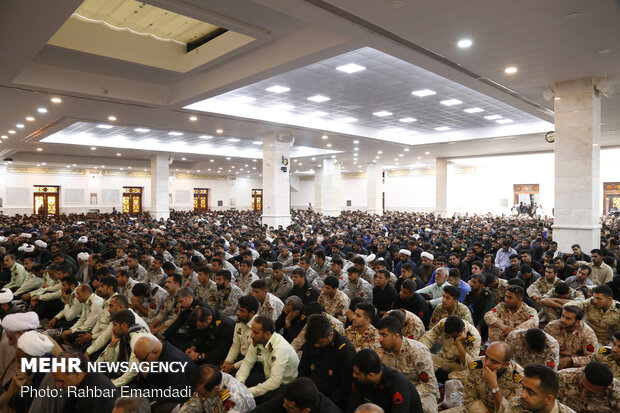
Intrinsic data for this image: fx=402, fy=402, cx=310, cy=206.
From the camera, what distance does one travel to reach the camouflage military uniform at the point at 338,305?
4.92 metres

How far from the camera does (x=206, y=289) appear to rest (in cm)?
582

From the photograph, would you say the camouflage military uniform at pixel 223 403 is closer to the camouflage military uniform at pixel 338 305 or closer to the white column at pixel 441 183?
the camouflage military uniform at pixel 338 305

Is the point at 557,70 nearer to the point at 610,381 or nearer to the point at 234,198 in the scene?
the point at 610,381

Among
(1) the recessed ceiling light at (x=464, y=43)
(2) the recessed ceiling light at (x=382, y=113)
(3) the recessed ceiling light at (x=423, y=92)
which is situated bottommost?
(1) the recessed ceiling light at (x=464, y=43)

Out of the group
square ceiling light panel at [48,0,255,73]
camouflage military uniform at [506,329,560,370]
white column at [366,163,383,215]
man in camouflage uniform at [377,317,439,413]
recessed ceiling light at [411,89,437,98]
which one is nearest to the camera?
man in camouflage uniform at [377,317,439,413]

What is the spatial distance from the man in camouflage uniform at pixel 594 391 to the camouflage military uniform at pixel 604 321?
5.74ft

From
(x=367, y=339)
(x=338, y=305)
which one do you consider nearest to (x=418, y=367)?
(x=367, y=339)

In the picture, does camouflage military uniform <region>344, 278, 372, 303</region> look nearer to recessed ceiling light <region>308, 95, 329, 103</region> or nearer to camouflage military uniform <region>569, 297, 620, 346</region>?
camouflage military uniform <region>569, 297, 620, 346</region>

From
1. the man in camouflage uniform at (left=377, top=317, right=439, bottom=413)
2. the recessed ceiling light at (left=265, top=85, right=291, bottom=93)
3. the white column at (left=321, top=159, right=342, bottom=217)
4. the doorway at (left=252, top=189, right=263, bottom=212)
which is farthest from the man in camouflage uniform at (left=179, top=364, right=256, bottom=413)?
the doorway at (left=252, top=189, right=263, bottom=212)

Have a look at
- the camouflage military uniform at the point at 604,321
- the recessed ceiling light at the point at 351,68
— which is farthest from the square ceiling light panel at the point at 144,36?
the camouflage military uniform at the point at 604,321

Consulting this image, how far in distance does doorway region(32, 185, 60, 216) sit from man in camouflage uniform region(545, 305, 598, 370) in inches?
1301

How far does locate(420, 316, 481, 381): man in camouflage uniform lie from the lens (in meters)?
3.67

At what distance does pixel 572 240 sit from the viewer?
8.27 metres

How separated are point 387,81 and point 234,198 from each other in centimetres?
3127
